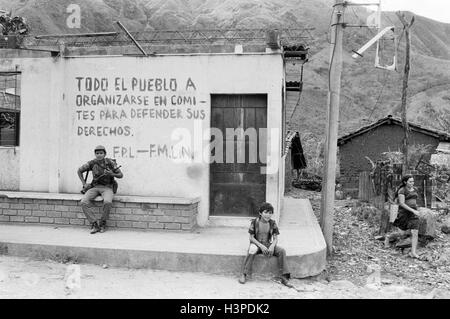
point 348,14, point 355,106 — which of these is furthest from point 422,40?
point 348,14

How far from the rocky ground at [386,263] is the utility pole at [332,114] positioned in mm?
628

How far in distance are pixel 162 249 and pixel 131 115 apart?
10.5 feet

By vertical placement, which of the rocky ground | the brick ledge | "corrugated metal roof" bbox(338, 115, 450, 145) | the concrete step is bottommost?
the rocky ground

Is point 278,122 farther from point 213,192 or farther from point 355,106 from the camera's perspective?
point 355,106

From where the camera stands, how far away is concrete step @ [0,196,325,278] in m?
6.87

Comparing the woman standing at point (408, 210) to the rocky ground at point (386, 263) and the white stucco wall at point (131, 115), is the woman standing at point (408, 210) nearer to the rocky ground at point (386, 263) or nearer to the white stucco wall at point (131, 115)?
the rocky ground at point (386, 263)

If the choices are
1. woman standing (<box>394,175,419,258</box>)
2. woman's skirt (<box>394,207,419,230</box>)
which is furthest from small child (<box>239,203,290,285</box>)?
woman's skirt (<box>394,207,419,230</box>)

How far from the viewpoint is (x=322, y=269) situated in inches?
286

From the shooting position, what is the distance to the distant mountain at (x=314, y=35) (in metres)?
51.6

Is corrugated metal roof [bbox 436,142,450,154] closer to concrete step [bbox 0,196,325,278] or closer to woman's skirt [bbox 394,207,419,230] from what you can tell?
woman's skirt [bbox 394,207,419,230]

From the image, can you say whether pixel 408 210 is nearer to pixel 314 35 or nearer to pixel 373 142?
pixel 373 142

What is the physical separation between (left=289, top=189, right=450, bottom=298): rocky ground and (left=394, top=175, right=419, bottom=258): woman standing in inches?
14.7

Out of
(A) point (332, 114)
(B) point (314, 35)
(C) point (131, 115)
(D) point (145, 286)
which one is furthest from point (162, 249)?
(B) point (314, 35)

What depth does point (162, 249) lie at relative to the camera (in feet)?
23.2
